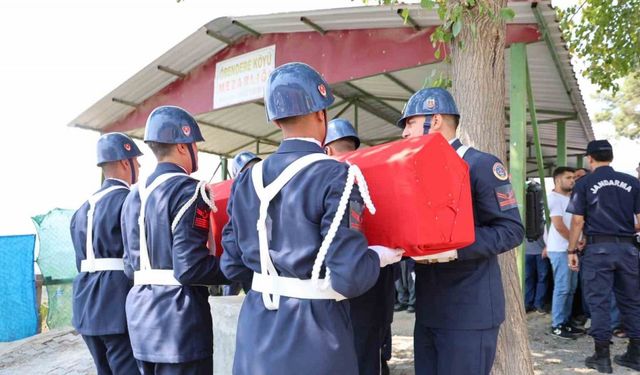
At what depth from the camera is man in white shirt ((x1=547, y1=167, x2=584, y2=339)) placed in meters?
6.28

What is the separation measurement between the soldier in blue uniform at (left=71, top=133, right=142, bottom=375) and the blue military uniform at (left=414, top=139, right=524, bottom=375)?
1.86 m

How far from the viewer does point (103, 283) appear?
3.38 meters

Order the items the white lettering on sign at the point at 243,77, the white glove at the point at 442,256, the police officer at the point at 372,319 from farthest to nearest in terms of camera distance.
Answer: the white lettering on sign at the point at 243,77 → the police officer at the point at 372,319 → the white glove at the point at 442,256

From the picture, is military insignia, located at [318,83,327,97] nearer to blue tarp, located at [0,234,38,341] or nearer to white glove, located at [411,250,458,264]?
white glove, located at [411,250,458,264]

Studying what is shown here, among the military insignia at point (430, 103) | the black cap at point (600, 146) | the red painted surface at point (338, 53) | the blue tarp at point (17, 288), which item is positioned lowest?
the blue tarp at point (17, 288)

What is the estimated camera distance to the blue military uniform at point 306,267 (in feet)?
6.16

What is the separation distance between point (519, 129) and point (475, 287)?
9.03 ft

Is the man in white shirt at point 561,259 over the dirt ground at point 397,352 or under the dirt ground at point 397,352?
over

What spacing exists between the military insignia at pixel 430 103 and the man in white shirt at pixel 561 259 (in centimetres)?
404

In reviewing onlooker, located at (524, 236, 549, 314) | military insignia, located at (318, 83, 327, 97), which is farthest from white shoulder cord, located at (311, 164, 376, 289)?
onlooker, located at (524, 236, 549, 314)

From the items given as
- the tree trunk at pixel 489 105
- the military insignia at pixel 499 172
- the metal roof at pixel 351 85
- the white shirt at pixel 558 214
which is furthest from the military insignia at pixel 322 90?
the white shirt at pixel 558 214

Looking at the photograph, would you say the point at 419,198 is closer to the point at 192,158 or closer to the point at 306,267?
the point at 306,267

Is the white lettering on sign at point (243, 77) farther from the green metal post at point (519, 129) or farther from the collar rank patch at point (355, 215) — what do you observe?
the collar rank patch at point (355, 215)

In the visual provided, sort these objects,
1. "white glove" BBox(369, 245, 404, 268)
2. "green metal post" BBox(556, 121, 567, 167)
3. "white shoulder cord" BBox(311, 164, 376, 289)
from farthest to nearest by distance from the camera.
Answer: "green metal post" BBox(556, 121, 567, 167), "white glove" BBox(369, 245, 404, 268), "white shoulder cord" BBox(311, 164, 376, 289)
